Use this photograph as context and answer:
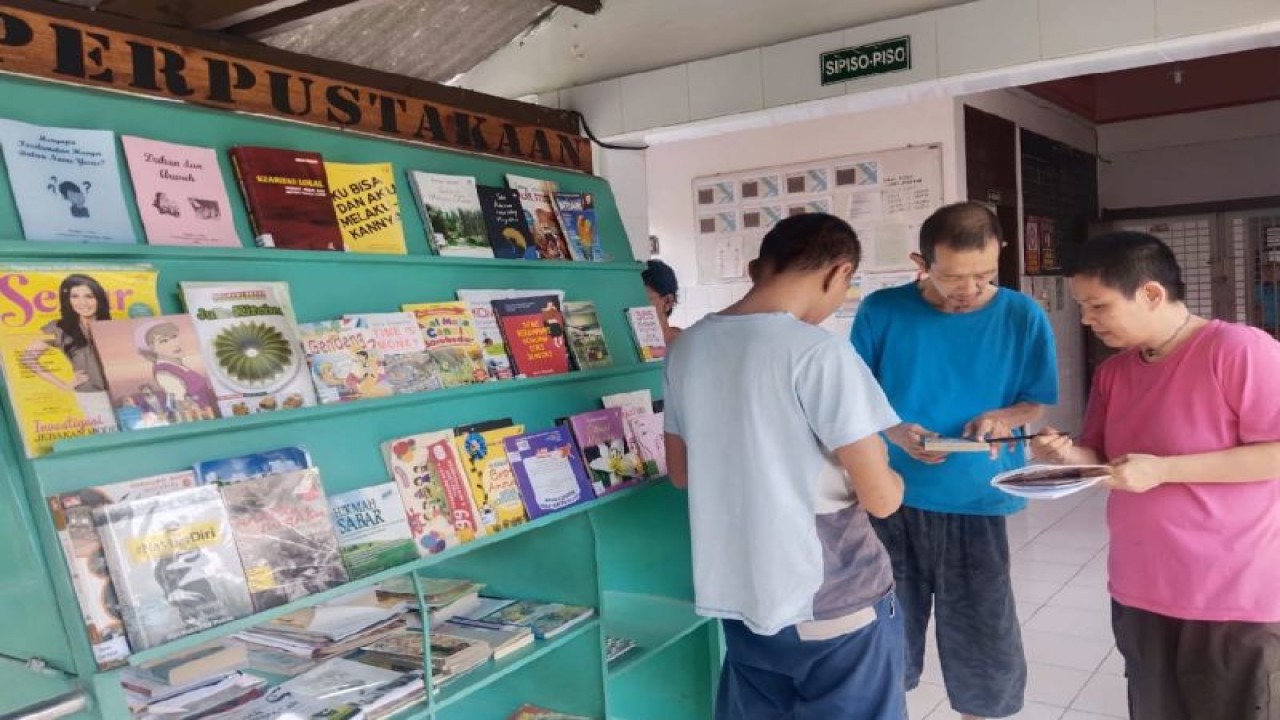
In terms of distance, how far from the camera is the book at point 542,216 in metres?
2.68

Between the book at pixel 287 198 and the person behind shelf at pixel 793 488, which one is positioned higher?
the book at pixel 287 198

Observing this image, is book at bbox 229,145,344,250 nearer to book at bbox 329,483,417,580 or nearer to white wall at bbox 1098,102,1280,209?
book at bbox 329,483,417,580

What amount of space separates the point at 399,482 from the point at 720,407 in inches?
29.2

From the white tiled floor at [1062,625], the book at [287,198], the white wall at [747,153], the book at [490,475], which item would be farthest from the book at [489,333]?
the white wall at [747,153]

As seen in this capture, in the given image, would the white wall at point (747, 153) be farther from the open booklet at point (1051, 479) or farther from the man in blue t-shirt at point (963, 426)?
the open booklet at point (1051, 479)

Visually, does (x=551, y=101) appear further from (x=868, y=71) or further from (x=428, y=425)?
(x=428, y=425)

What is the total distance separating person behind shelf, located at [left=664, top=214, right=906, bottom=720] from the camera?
1.76 metres

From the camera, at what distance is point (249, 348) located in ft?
6.01

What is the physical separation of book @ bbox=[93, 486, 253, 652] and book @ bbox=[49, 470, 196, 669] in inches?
0.5

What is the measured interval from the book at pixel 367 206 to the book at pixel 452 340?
6.6 inches

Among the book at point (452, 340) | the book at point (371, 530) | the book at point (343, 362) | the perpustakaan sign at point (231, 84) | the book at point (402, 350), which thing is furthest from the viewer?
the book at point (452, 340)

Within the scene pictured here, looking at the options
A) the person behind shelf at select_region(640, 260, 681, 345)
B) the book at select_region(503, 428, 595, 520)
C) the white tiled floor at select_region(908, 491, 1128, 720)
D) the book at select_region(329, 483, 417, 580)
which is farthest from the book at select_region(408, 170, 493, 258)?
the white tiled floor at select_region(908, 491, 1128, 720)

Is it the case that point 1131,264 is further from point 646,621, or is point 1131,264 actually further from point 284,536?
point 284,536

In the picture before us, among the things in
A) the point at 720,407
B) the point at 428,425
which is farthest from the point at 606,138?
the point at 720,407
